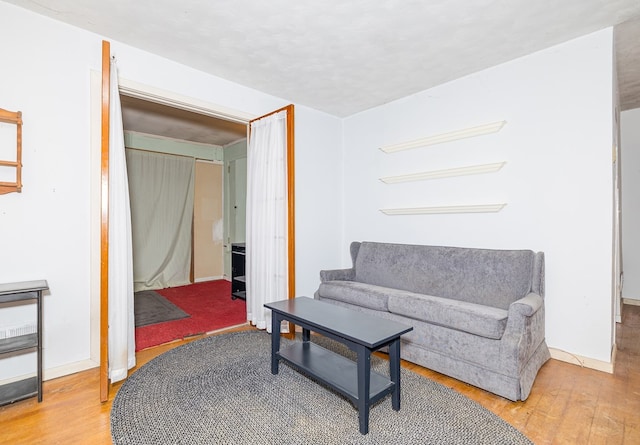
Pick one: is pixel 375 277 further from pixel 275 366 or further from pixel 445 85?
pixel 445 85

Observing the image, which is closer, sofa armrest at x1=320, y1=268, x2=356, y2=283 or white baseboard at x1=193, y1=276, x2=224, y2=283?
sofa armrest at x1=320, y1=268, x2=356, y2=283

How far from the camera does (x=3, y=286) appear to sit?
197 centimetres

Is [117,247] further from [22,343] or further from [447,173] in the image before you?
[447,173]

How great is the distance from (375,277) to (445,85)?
2126mm

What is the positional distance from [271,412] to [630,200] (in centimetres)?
507

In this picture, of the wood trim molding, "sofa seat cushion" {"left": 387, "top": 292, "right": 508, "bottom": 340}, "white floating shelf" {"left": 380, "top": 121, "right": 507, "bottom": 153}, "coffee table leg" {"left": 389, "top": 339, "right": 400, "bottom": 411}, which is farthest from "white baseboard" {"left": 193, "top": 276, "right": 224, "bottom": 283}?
"coffee table leg" {"left": 389, "top": 339, "right": 400, "bottom": 411}

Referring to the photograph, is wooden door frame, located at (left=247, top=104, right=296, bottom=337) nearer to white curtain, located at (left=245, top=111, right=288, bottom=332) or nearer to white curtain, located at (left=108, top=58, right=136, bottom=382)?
white curtain, located at (left=245, top=111, right=288, bottom=332)

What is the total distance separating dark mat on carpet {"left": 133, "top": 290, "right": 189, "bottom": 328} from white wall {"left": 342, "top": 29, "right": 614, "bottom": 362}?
9.79ft

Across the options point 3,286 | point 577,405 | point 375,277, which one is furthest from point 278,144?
point 577,405

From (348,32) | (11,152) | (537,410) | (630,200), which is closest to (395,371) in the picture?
(537,410)

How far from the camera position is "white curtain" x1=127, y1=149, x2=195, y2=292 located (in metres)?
5.04

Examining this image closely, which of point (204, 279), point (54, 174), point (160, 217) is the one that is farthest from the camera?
point (204, 279)

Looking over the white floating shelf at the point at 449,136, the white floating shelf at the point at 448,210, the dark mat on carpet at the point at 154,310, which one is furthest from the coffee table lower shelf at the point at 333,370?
the white floating shelf at the point at 449,136

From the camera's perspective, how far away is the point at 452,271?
285 centimetres
